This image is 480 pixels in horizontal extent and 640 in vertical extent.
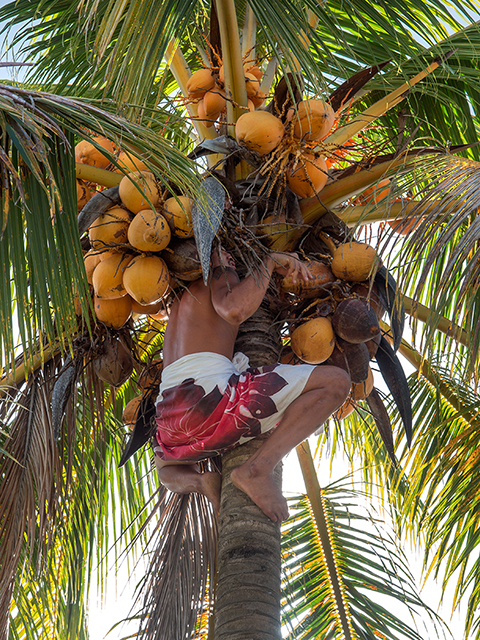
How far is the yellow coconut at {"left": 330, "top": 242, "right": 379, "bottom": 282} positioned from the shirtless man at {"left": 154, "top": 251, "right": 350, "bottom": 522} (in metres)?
0.14

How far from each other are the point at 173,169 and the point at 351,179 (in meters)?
0.92

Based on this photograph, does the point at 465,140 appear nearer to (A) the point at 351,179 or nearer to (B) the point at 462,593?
(A) the point at 351,179

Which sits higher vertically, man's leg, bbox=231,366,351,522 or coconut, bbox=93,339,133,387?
coconut, bbox=93,339,133,387

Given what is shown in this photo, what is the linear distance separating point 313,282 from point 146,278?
0.63m

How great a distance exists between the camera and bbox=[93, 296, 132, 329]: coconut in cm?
256

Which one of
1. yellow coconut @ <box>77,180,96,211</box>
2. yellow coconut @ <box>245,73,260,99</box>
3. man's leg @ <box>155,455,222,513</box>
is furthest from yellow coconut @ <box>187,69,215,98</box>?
man's leg @ <box>155,455,222,513</box>

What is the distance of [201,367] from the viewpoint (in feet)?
7.59

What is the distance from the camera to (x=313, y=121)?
2482mm

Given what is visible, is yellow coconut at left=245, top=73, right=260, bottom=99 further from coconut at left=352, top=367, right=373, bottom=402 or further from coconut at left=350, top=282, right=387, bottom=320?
coconut at left=352, top=367, right=373, bottom=402

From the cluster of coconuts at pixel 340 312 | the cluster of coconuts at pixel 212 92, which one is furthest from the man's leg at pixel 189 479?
the cluster of coconuts at pixel 212 92

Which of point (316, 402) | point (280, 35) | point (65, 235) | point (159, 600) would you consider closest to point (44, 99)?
point (65, 235)

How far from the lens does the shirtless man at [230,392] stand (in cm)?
214

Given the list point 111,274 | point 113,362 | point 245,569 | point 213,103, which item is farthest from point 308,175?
point 245,569

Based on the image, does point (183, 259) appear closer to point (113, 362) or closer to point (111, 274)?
point (111, 274)
